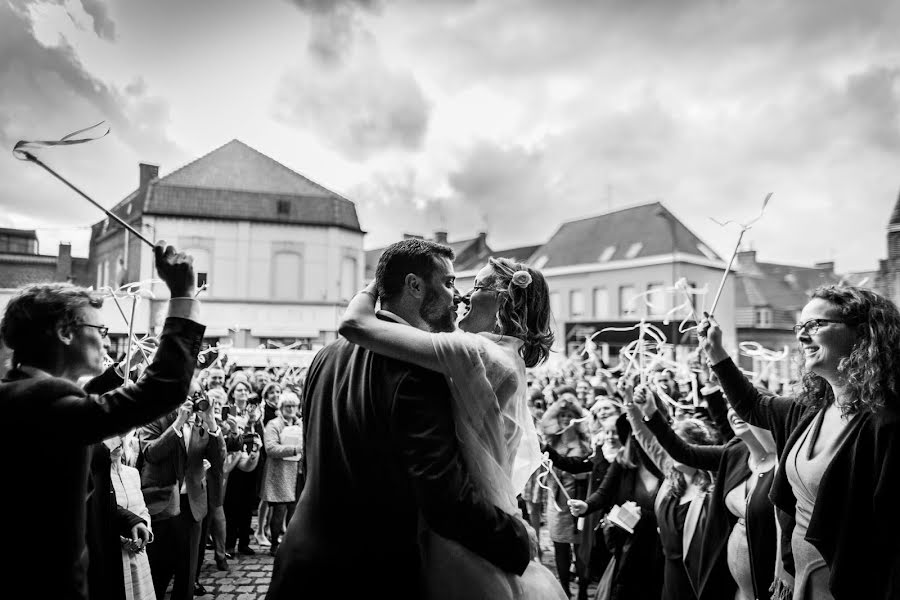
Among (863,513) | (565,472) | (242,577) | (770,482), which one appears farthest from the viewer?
(565,472)

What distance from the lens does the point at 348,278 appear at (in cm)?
2953

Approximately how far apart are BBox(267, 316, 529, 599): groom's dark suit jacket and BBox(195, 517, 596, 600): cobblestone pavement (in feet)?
14.2

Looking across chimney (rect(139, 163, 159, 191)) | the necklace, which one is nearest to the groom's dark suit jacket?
the necklace

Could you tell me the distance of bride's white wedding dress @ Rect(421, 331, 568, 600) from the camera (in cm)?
188

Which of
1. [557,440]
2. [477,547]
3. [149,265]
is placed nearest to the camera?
[477,547]

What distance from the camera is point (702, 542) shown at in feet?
13.4

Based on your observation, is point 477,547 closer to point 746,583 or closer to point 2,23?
point 746,583

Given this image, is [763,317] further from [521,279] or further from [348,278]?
[521,279]

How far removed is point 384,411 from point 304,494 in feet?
1.57

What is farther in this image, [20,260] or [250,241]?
[250,241]

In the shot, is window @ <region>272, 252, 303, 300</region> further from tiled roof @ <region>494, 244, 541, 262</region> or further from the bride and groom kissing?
the bride and groom kissing

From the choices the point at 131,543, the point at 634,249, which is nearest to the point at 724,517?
the point at 131,543

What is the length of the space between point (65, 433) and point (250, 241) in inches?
1050

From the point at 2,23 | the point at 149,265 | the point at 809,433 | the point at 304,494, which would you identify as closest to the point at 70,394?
the point at 304,494
